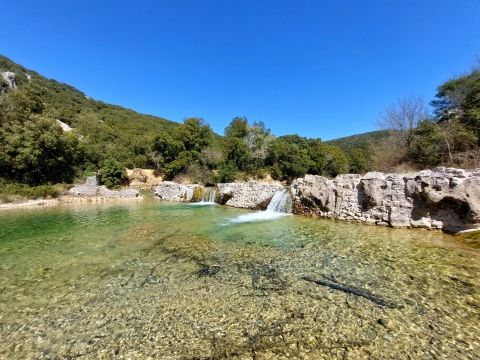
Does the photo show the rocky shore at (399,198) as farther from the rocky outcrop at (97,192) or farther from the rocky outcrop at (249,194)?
the rocky outcrop at (97,192)

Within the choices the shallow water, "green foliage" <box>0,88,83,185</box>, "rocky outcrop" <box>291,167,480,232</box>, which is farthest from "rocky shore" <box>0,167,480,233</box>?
"green foliage" <box>0,88,83,185</box>

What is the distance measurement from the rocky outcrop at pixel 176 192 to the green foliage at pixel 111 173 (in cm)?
673

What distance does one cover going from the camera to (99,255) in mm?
6871

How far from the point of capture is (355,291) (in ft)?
14.6

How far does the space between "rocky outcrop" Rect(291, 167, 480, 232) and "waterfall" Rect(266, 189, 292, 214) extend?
1.40 meters

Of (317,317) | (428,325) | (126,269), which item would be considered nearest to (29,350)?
(126,269)

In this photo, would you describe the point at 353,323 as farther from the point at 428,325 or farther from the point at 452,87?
the point at 452,87

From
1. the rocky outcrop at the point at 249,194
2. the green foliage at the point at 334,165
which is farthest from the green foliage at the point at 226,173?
the green foliage at the point at 334,165

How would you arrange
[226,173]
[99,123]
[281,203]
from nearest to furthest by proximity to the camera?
[281,203] → [226,173] → [99,123]

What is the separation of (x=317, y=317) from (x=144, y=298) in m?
2.91

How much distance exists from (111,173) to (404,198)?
27.8 metres

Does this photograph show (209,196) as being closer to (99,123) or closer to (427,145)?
(427,145)

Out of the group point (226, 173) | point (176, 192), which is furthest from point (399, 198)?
point (226, 173)

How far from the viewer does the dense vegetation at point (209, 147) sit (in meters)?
14.1
